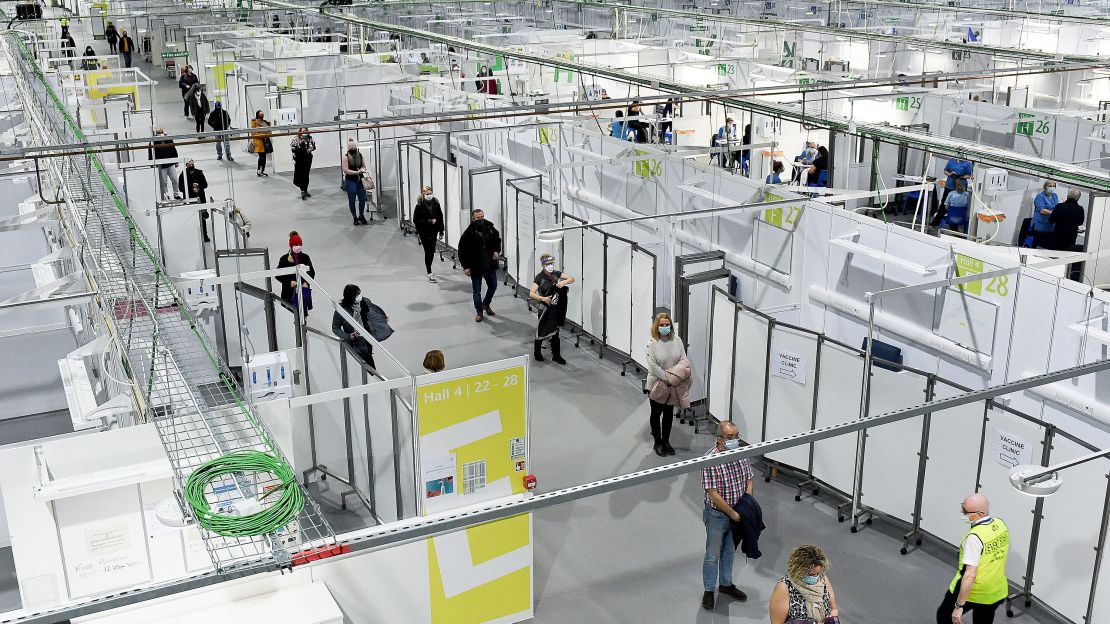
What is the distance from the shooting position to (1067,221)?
1161 centimetres

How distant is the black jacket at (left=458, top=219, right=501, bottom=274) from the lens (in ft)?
38.4

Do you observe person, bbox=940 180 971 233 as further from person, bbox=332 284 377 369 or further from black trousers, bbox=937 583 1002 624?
black trousers, bbox=937 583 1002 624

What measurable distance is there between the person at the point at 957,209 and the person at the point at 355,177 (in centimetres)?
810

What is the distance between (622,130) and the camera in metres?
14.8

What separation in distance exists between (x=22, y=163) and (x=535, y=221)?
6.25 m

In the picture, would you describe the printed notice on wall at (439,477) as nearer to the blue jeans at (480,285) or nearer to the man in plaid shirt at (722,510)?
the man in plaid shirt at (722,510)

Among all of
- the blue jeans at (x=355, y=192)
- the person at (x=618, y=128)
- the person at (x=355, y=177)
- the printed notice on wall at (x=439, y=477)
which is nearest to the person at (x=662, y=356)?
the printed notice on wall at (x=439, y=477)

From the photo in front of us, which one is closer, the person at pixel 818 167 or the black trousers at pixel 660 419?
the black trousers at pixel 660 419

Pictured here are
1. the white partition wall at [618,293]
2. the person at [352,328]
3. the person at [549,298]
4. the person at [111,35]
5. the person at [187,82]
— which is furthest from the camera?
the person at [111,35]

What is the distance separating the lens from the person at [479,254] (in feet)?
38.5

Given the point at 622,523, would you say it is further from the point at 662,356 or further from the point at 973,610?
the point at 973,610

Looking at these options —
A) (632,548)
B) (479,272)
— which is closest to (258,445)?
(632,548)

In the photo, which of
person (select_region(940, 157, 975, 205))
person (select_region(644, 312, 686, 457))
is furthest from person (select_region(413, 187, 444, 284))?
person (select_region(940, 157, 975, 205))

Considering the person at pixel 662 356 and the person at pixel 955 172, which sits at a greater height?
the person at pixel 955 172
